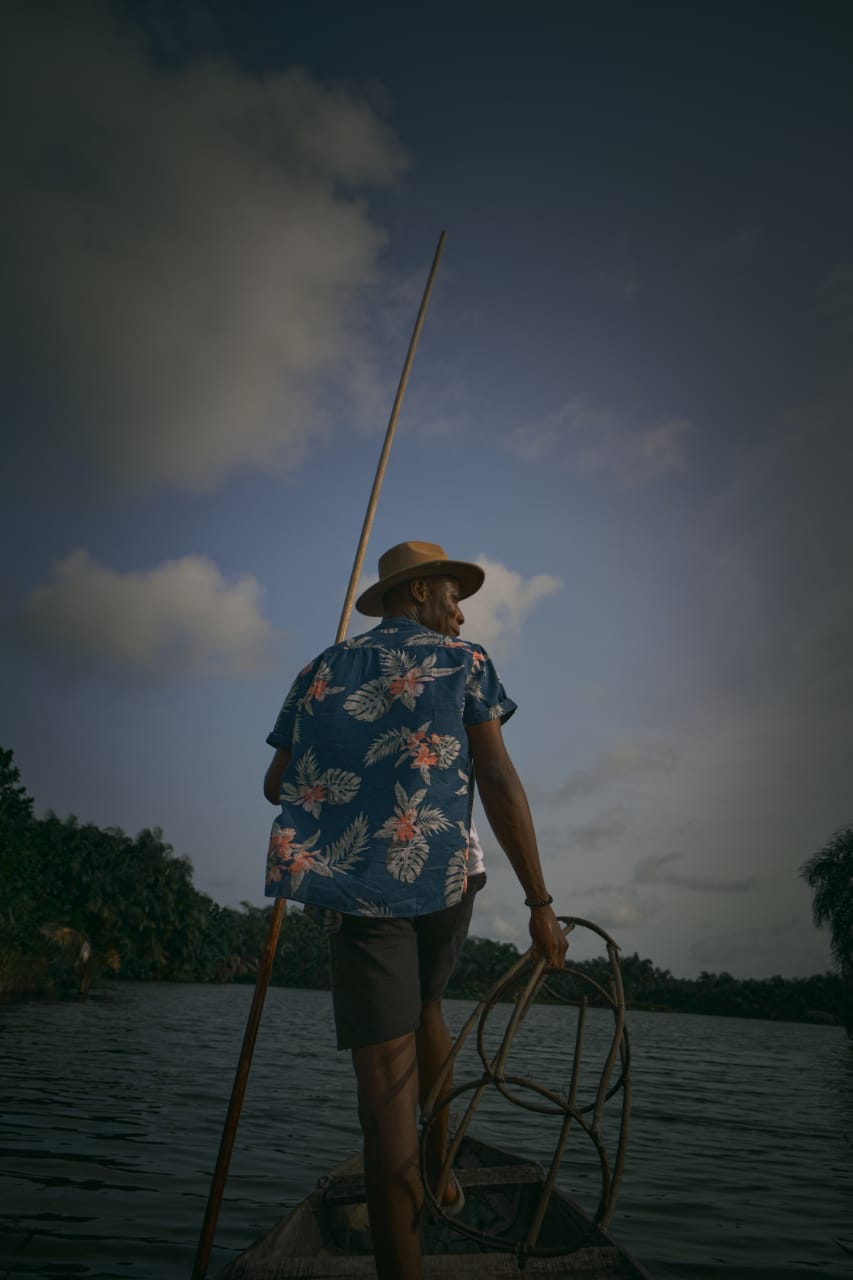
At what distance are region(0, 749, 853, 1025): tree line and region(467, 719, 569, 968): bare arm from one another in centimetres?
539

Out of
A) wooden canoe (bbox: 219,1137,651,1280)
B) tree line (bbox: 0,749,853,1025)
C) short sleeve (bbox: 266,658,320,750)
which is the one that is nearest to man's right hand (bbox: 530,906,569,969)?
wooden canoe (bbox: 219,1137,651,1280)

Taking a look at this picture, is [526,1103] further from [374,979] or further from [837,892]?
[837,892]

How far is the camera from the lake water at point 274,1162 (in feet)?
11.6

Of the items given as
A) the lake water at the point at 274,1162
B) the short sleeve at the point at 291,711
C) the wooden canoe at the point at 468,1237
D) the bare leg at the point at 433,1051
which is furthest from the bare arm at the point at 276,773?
the lake water at the point at 274,1162

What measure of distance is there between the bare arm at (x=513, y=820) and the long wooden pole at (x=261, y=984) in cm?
74

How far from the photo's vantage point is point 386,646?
2.35 meters

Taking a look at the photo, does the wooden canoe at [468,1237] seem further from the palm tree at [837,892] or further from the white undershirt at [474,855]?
the palm tree at [837,892]

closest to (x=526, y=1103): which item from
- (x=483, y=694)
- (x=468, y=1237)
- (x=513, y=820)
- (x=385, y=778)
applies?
(x=468, y=1237)

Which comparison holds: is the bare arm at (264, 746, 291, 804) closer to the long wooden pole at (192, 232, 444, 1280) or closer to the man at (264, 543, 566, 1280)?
the man at (264, 543, 566, 1280)

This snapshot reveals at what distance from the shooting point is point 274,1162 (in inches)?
203

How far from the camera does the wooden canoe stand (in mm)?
2035

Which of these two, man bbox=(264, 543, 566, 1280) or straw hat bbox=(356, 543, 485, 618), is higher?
straw hat bbox=(356, 543, 485, 618)

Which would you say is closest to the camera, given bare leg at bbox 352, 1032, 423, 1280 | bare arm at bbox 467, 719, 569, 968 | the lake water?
bare leg at bbox 352, 1032, 423, 1280

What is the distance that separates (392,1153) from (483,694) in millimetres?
1224
